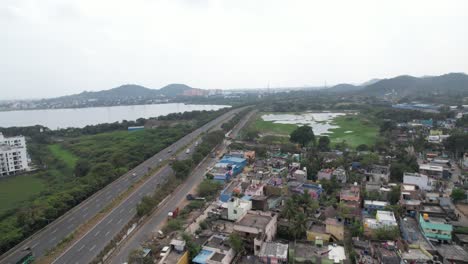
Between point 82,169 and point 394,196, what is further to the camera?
point 82,169

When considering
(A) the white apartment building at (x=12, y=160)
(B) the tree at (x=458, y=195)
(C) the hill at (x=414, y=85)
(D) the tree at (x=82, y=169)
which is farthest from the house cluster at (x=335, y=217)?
(C) the hill at (x=414, y=85)

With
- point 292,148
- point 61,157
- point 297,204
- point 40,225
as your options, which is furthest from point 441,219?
point 61,157

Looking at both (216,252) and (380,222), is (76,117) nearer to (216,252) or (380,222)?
(216,252)

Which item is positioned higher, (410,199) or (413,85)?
(413,85)

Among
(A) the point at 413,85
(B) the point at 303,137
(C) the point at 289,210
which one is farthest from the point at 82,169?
(A) the point at 413,85

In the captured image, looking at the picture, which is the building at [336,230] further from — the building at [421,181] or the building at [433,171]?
the building at [433,171]

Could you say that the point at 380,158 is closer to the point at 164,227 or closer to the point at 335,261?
the point at 335,261
